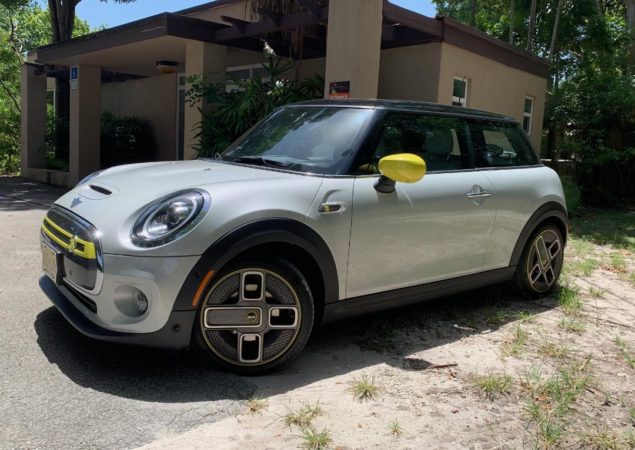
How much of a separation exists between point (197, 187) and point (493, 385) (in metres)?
1.98

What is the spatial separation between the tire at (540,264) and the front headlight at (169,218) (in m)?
2.92

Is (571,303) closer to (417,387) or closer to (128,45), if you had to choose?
(417,387)

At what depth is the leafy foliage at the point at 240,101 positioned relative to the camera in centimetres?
892

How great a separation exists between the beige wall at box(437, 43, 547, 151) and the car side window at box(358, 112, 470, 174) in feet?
17.1

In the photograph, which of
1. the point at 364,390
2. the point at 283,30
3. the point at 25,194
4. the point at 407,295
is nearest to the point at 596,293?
the point at 407,295

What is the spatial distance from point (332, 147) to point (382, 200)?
0.48 m

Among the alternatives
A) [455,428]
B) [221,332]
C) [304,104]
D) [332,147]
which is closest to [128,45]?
[304,104]

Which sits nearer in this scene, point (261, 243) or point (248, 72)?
point (261, 243)

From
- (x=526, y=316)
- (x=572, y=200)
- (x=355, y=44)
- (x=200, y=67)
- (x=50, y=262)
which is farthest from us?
(x=572, y=200)

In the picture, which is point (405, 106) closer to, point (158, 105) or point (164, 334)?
point (164, 334)

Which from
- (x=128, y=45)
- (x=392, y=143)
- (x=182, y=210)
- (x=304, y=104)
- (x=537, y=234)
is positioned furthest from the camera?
(x=128, y=45)

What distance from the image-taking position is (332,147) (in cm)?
369

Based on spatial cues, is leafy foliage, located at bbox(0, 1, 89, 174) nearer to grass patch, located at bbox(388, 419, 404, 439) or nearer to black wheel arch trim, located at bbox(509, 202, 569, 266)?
black wheel arch trim, located at bbox(509, 202, 569, 266)

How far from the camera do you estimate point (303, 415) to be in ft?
9.25
